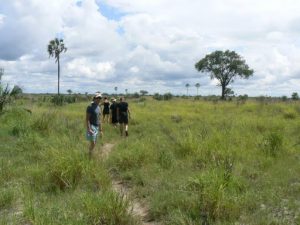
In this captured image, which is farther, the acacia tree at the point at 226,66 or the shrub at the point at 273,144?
the acacia tree at the point at 226,66

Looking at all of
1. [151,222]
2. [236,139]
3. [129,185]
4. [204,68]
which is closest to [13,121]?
[236,139]

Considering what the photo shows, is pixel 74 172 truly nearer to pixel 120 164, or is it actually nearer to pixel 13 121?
pixel 120 164

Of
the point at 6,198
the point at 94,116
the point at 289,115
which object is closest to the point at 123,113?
the point at 94,116

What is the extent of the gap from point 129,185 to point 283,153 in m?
4.48

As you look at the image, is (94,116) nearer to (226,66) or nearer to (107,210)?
(107,210)

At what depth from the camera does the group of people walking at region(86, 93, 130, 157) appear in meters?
12.1

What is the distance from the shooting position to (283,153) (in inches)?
464

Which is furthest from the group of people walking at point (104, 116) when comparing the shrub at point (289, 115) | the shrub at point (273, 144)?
the shrub at point (289, 115)

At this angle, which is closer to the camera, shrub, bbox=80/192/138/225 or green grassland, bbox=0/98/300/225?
shrub, bbox=80/192/138/225

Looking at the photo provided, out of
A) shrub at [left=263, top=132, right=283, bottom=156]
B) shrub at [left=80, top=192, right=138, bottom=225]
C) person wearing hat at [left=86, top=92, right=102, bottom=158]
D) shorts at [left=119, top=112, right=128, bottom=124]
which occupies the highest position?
person wearing hat at [left=86, top=92, right=102, bottom=158]

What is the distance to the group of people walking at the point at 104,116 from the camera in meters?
12.1

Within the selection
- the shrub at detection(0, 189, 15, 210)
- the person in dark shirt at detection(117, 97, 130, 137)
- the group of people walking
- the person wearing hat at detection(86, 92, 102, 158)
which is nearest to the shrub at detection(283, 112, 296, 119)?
the group of people walking

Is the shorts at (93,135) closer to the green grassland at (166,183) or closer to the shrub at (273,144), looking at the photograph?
the green grassland at (166,183)

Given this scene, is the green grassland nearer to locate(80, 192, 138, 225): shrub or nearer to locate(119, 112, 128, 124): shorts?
locate(80, 192, 138, 225): shrub
